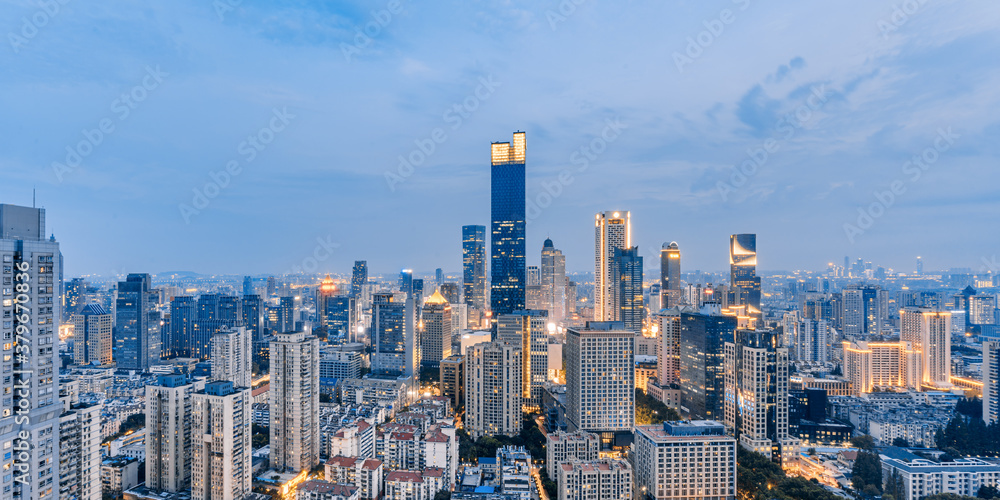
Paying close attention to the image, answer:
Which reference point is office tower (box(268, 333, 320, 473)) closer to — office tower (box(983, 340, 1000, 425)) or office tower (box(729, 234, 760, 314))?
office tower (box(983, 340, 1000, 425))

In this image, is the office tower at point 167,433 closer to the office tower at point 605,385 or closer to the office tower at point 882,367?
the office tower at point 605,385

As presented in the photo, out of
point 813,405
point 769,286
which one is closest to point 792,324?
point 813,405

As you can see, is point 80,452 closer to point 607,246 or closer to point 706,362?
point 706,362

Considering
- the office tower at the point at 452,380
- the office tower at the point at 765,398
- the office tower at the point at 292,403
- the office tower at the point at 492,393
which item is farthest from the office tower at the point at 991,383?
the office tower at the point at 292,403

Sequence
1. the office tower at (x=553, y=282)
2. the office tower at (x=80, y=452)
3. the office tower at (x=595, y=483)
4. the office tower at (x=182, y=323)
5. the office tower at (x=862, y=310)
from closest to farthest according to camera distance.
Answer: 1. the office tower at (x=80, y=452)
2. the office tower at (x=595, y=483)
3. the office tower at (x=182, y=323)
4. the office tower at (x=862, y=310)
5. the office tower at (x=553, y=282)

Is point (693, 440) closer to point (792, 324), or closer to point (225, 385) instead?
point (225, 385)

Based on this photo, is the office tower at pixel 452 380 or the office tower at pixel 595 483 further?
the office tower at pixel 452 380

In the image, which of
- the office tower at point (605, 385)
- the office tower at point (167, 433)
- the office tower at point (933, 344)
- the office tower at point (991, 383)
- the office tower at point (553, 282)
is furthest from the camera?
the office tower at point (553, 282)

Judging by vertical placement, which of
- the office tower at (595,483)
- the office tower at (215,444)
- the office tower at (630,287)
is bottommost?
the office tower at (595,483)
